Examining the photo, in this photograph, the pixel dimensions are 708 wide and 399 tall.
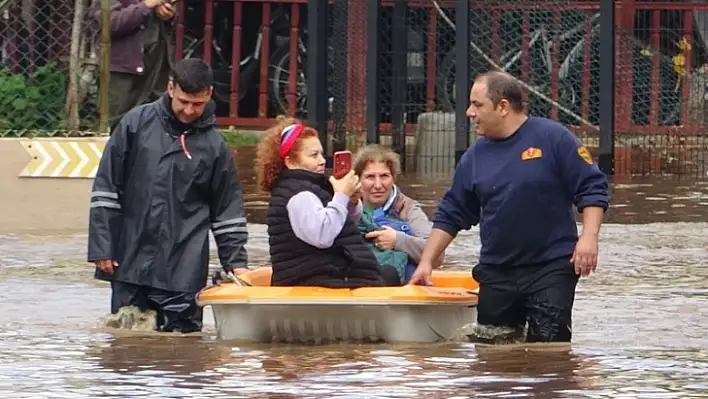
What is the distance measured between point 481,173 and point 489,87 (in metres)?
0.36

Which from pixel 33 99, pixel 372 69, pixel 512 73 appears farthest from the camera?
pixel 512 73

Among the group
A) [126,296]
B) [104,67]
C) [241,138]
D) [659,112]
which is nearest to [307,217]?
[126,296]

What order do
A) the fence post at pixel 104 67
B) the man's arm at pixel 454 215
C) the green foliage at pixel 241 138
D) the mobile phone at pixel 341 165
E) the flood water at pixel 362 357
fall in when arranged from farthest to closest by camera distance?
the green foliage at pixel 241 138 → the fence post at pixel 104 67 → the man's arm at pixel 454 215 → the mobile phone at pixel 341 165 → the flood water at pixel 362 357

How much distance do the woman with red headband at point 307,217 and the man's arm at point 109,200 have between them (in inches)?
27.2

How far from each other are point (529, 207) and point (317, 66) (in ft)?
31.1

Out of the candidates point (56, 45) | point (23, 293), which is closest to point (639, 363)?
point (23, 293)

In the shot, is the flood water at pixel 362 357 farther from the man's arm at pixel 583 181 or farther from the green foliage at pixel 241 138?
the green foliage at pixel 241 138

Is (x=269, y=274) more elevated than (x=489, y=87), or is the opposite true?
(x=489, y=87)

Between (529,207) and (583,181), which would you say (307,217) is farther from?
(583,181)

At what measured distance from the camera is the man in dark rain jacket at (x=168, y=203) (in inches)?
334

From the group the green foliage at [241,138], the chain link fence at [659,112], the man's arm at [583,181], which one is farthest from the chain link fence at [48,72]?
the man's arm at [583,181]

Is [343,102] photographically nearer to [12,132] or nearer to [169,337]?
[12,132]

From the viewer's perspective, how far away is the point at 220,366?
7527 mm

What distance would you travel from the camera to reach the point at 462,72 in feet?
53.8
